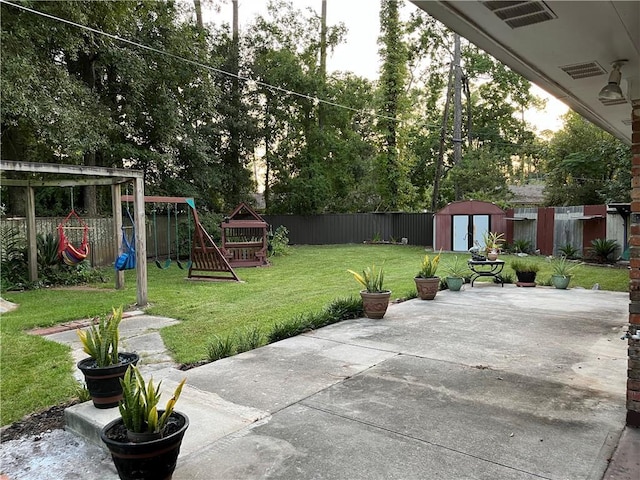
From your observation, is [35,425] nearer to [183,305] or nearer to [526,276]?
[183,305]

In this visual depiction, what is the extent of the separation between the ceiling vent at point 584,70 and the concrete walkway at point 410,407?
2263 millimetres

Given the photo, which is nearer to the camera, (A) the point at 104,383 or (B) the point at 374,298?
(A) the point at 104,383

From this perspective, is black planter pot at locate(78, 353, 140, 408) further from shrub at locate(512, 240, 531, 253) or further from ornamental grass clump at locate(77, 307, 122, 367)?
shrub at locate(512, 240, 531, 253)

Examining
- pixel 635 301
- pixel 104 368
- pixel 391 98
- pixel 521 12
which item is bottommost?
pixel 104 368

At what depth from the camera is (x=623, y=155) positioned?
14328 mm

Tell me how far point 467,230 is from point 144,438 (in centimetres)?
1584

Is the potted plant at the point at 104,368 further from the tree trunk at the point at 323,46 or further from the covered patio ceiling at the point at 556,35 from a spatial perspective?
the tree trunk at the point at 323,46

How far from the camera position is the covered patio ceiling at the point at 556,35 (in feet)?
6.64

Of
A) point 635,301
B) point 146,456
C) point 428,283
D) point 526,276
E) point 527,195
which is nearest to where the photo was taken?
point 146,456

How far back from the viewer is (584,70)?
299 cm

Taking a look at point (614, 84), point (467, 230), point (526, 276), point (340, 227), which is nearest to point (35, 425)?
point (614, 84)

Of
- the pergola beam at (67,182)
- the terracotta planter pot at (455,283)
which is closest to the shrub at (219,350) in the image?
the pergola beam at (67,182)

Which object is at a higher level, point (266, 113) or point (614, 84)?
point (266, 113)

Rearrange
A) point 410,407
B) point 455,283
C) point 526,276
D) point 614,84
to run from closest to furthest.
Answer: point 614,84 < point 410,407 < point 455,283 < point 526,276
